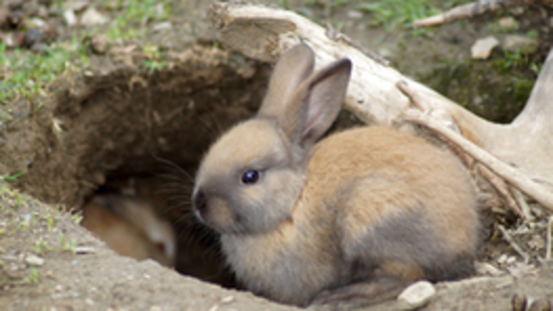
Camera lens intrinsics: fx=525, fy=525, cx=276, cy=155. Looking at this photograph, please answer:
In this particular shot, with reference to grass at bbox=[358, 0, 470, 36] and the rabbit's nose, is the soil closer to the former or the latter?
grass at bbox=[358, 0, 470, 36]

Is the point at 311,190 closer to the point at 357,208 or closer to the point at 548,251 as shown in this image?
the point at 357,208

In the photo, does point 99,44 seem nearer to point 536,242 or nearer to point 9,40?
point 9,40

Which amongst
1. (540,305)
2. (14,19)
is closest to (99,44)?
(14,19)

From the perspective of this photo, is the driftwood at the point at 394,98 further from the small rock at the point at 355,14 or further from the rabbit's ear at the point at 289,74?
the small rock at the point at 355,14

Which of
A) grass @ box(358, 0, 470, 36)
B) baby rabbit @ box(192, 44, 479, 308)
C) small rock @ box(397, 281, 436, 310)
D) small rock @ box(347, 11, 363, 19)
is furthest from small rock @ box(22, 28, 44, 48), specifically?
small rock @ box(397, 281, 436, 310)

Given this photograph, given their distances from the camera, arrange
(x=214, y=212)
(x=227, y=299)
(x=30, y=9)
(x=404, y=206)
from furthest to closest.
Result: (x=30, y=9) < (x=214, y=212) < (x=404, y=206) < (x=227, y=299)

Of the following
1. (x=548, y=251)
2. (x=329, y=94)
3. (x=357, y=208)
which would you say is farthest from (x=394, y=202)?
(x=548, y=251)

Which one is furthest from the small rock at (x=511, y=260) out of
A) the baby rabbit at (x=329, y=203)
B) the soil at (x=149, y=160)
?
the baby rabbit at (x=329, y=203)
